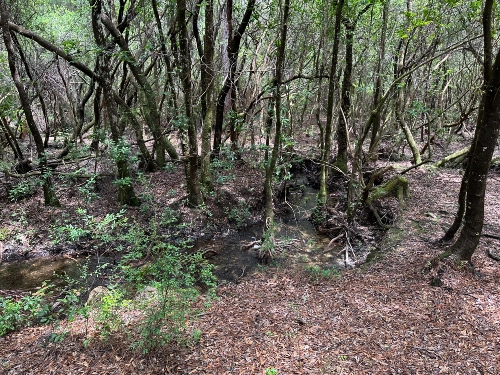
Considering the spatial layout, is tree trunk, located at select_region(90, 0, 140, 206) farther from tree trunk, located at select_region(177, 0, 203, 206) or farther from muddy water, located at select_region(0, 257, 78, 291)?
muddy water, located at select_region(0, 257, 78, 291)

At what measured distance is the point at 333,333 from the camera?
4.95 meters

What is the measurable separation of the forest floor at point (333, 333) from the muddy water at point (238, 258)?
1.35m

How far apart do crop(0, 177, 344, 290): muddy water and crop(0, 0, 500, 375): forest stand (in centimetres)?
6

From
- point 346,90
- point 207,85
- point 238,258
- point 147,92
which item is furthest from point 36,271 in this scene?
point 346,90

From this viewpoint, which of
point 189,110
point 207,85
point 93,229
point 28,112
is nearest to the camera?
point 93,229

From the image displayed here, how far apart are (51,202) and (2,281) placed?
112 inches

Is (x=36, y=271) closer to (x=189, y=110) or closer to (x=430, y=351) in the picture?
(x=189, y=110)

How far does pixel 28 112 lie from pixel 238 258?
6848mm

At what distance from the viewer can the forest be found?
4.51 meters

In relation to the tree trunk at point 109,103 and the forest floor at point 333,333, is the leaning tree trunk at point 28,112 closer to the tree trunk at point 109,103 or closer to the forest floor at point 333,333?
the tree trunk at point 109,103

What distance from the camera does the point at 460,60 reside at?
19688mm

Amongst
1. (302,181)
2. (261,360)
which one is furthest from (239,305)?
(302,181)

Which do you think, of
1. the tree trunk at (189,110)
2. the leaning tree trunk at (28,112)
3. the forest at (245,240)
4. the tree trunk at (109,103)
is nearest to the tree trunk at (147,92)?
the forest at (245,240)

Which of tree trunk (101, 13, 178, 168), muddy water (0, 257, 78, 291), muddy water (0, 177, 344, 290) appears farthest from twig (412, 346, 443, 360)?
tree trunk (101, 13, 178, 168)
